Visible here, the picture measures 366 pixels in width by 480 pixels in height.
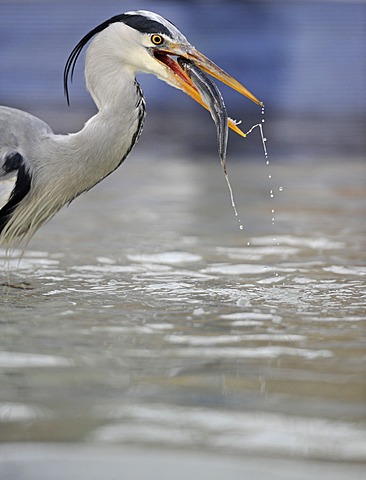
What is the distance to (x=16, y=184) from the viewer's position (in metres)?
3.88

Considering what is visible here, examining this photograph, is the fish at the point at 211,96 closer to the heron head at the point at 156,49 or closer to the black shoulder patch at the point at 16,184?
the heron head at the point at 156,49

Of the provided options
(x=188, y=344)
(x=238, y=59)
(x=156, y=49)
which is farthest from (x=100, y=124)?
(x=238, y=59)

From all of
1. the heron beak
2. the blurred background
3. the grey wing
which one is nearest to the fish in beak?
the heron beak

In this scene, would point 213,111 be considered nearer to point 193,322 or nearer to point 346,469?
point 193,322

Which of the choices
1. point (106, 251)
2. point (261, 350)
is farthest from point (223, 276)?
point (261, 350)

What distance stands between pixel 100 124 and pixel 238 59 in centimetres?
780

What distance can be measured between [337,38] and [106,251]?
25.7ft

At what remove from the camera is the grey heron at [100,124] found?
3.88m

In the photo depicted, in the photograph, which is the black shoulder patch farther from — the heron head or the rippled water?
the heron head

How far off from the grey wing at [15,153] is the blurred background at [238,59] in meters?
7.16

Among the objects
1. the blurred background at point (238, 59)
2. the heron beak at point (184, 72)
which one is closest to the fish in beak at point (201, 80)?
the heron beak at point (184, 72)

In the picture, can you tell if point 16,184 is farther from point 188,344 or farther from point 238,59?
point 238,59

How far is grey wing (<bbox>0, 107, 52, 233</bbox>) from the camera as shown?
3844 mm

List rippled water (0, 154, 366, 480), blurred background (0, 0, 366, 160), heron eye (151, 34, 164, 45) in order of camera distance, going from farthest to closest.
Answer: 1. blurred background (0, 0, 366, 160)
2. heron eye (151, 34, 164, 45)
3. rippled water (0, 154, 366, 480)
